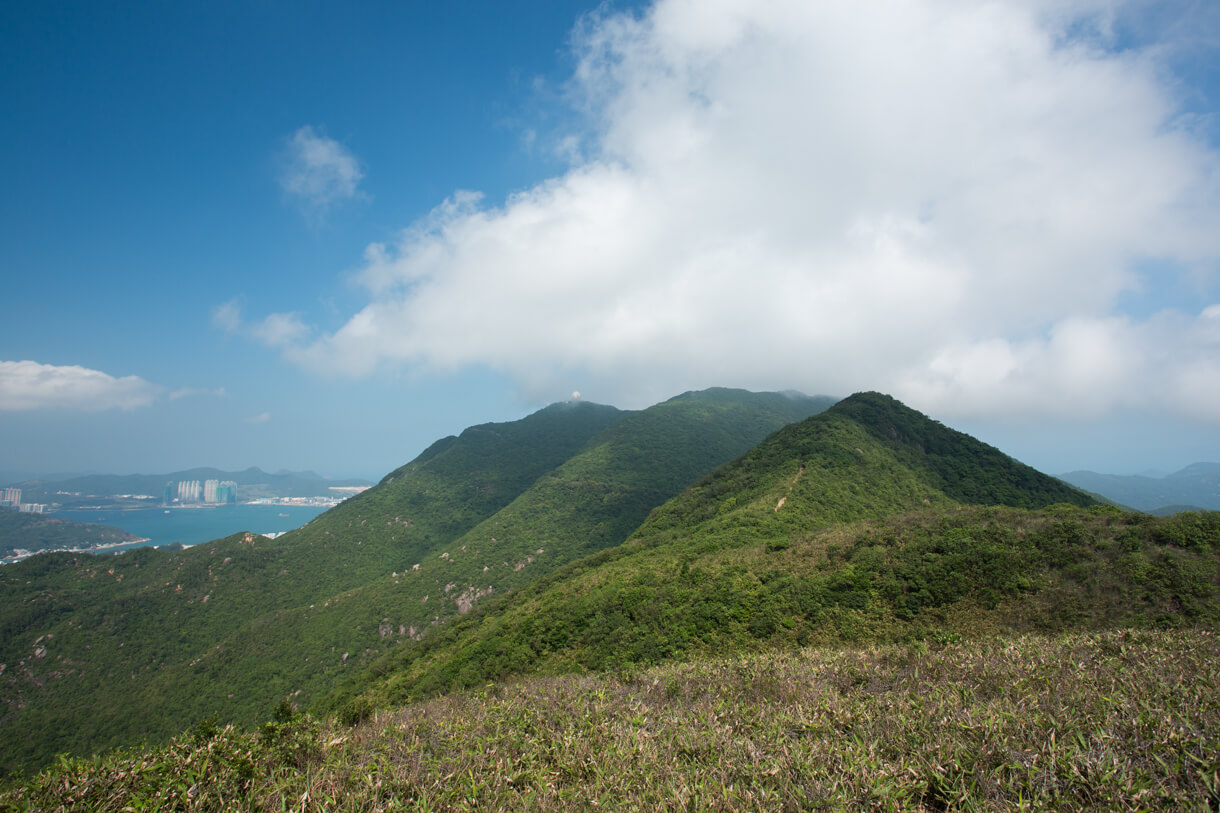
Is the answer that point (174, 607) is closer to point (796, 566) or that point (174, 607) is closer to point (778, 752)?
point (796, 566)

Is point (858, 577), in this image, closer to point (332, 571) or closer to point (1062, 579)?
point (1062, 579)

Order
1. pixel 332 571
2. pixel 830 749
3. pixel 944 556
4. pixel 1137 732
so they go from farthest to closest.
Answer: pixel 332 571 → pixel 944 556 → pixel 830 749 → pixel 1137 732

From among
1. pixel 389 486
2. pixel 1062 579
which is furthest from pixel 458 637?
pixel 389 486

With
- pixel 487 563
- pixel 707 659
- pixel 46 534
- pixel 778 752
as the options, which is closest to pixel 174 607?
pixel 487 563

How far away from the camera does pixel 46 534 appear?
575 ft

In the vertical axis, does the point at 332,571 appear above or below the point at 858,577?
below

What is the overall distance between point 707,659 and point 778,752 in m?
15.4

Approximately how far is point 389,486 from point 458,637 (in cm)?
9051

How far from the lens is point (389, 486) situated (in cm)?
12169

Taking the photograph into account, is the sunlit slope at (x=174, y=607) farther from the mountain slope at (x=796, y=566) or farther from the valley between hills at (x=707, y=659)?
the mountain slope at (x=796, y=566)

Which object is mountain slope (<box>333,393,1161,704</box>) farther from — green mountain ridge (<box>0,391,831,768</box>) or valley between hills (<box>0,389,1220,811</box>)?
green mountain ridge (<box>0,391,831,768</box>)

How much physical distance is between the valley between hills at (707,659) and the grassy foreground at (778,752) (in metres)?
0.05

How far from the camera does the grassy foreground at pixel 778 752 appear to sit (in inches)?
206

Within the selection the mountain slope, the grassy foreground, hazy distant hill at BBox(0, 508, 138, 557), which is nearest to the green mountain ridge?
the mountain slope
